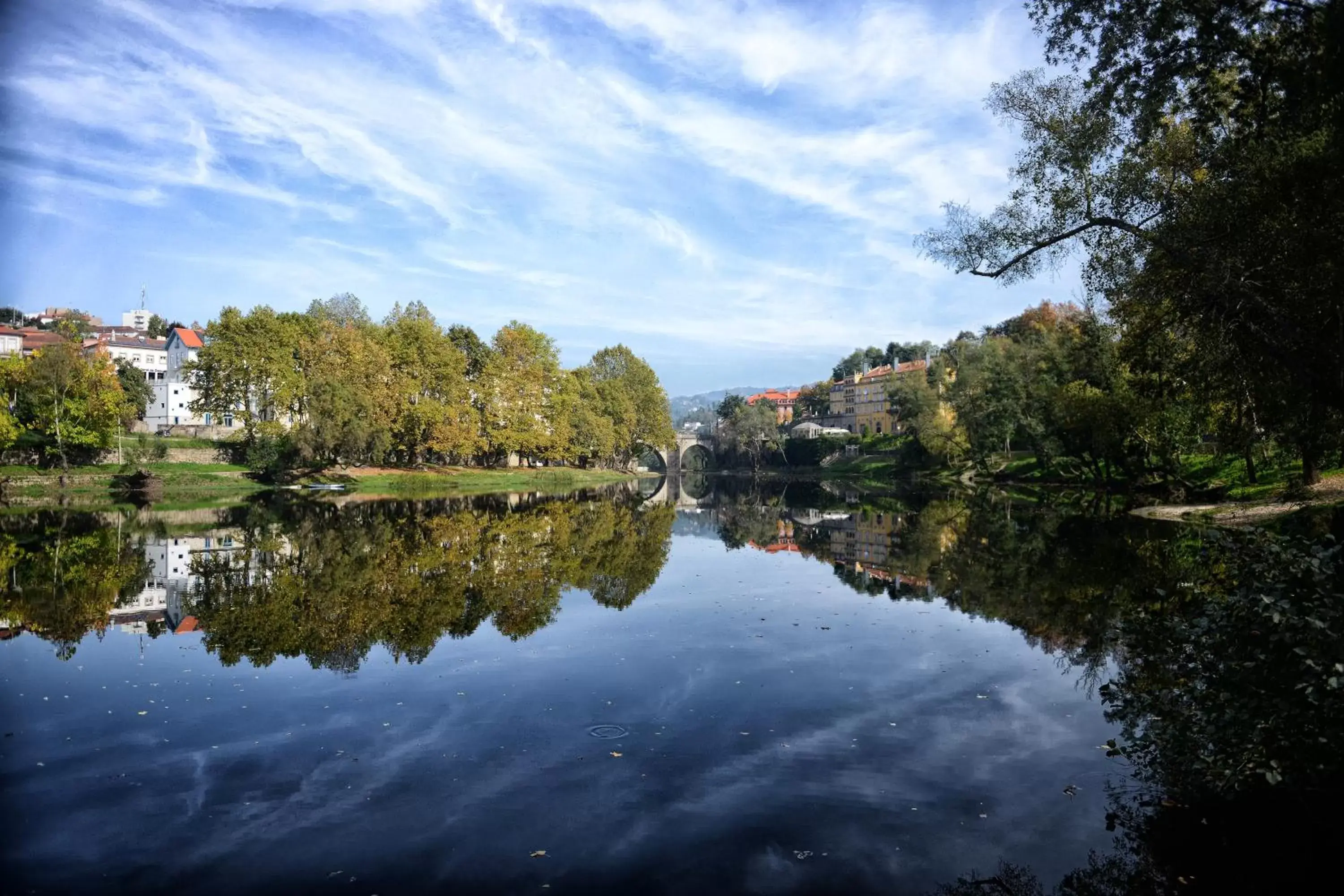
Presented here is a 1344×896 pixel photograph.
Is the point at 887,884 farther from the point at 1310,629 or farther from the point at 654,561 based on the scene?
the point at 654,561

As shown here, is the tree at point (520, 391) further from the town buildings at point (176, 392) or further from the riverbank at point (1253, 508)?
the riverbank at point (1253, 508)

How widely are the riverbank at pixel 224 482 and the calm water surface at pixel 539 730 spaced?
40.3 m

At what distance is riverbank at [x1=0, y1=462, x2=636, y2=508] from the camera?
5947cm

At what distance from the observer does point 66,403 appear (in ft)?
210

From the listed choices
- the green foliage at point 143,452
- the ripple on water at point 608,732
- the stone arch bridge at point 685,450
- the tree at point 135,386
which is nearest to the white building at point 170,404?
the tree at point 135,386

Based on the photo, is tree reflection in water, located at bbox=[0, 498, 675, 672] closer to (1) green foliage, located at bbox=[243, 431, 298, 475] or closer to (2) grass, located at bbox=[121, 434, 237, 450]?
(1) green foliage, located at bbox=[243, 431, 298, 475]

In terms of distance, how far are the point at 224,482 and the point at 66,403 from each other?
41.1 feet

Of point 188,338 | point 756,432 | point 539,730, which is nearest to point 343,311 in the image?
point 188,338

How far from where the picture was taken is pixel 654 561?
30812 millimetres

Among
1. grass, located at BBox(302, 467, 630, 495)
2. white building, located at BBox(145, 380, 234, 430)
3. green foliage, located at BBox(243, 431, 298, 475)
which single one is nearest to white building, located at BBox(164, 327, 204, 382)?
white building, located at BBox(145, 380, 234, 430)

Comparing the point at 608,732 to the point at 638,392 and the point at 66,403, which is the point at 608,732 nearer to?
the point at 66,403

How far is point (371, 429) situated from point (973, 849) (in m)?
68.9

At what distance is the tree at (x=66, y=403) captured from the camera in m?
64.4

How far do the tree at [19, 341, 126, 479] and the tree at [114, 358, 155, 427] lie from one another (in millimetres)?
21285
